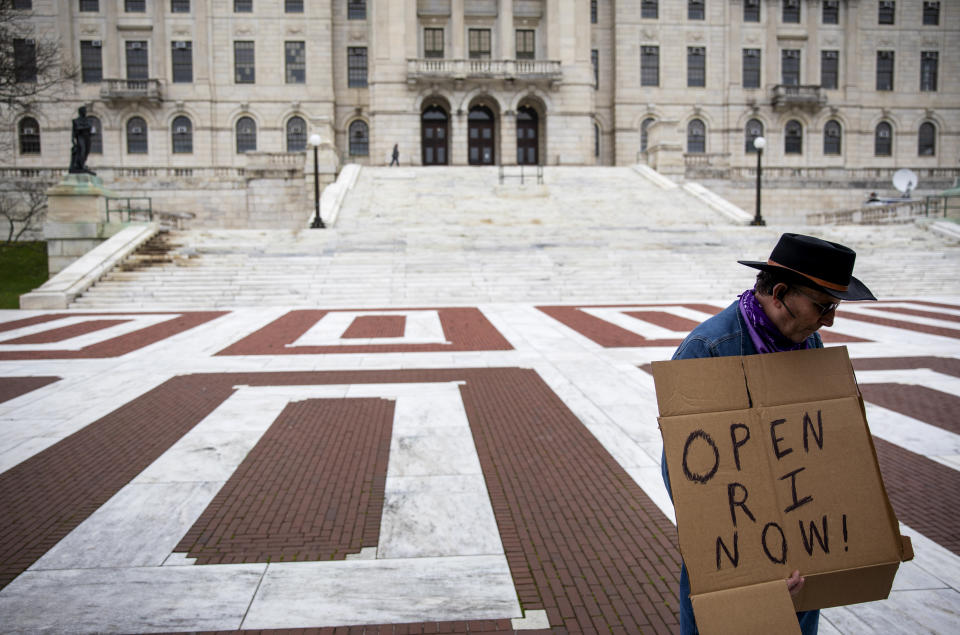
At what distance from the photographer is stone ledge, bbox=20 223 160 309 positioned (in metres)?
15.4

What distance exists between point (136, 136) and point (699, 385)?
4807 centimetres

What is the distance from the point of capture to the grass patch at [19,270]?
17.8 m

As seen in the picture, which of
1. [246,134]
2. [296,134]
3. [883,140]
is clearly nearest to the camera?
[246,134]

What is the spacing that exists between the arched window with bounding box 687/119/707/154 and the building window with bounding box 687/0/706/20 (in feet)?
24.1

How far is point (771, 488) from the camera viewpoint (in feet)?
6.74

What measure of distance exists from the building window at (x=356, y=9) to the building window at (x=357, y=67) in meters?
2.06

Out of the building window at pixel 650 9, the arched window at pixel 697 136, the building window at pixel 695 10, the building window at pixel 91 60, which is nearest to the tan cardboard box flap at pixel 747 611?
the arched window at pixel 697 136

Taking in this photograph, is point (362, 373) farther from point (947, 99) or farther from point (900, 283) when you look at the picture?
point (947, 99)

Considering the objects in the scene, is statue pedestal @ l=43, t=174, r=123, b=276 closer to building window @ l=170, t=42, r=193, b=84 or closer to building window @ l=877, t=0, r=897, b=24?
building window @ l=170, t=42, r=193, b=84

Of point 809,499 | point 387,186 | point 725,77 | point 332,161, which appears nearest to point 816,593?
point 809,499

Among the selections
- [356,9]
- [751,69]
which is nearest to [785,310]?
[356,9]

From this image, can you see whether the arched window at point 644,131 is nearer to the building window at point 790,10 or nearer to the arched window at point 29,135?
the building window at point 790,10

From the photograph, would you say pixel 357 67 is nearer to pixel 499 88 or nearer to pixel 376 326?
pixel 499 88

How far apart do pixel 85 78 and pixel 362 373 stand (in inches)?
1745
